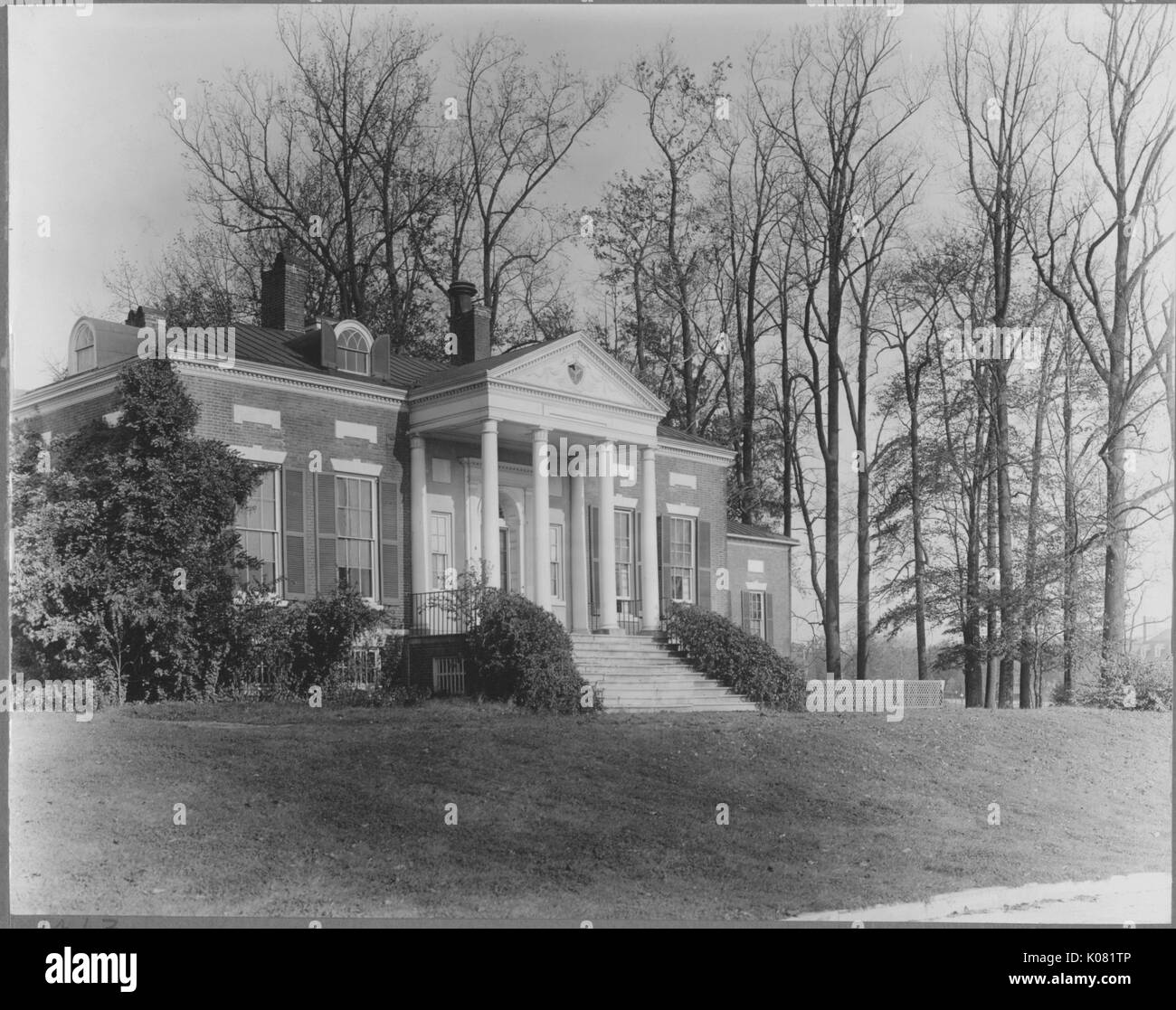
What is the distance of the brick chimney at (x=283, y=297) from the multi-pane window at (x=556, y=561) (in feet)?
14.8

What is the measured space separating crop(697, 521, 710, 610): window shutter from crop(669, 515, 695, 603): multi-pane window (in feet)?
0.36

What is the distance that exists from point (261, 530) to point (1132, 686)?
11.3m

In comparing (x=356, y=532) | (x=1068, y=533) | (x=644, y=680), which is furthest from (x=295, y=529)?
(x=1068, y=533)

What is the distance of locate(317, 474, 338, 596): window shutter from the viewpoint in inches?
551

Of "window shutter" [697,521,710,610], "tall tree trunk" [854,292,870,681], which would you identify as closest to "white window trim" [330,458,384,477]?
"window shutter" [697,521,710,610]

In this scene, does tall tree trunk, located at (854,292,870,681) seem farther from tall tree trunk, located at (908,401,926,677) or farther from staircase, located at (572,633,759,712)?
staircase, located at (572,633,759,712)

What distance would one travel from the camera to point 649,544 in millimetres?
16406

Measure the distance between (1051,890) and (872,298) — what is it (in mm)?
7087

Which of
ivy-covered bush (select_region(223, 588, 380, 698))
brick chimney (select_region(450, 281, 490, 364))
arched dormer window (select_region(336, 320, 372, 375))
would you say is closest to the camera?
ivy-covered bush (select_region(223, 588, 380, 698))

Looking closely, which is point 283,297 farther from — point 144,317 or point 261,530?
point 261,530

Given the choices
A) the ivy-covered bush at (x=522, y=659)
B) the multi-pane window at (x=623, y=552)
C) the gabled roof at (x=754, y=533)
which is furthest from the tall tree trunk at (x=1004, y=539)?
the ivy-covered bush at (x=522, y=659)

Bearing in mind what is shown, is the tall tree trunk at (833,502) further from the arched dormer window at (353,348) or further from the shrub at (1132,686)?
the arched dormer window at (353,348)

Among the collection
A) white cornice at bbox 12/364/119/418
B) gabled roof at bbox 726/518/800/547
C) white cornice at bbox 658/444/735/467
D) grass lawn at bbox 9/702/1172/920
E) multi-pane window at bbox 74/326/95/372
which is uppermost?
multi-pane window at bbox 74/326/95/372

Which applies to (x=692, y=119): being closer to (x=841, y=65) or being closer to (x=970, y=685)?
(x=841, y=65)
